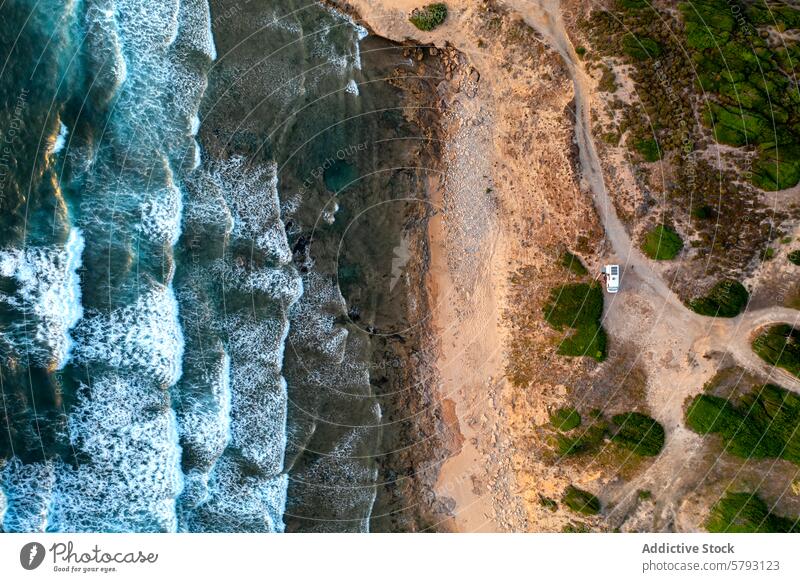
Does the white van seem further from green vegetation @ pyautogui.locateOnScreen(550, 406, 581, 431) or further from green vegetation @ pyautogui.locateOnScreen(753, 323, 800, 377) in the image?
green vegetation @ pyautogui.locateOnScreen(753, 323, 800, 377)

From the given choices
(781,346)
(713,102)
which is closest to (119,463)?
(781,346)

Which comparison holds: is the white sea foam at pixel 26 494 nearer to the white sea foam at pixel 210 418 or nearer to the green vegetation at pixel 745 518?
the white sea foam at pixel 210 418

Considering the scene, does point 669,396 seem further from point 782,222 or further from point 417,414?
point 417,414

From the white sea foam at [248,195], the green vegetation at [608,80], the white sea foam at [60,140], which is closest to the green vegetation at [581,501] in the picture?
the white sea foam at [248,195]

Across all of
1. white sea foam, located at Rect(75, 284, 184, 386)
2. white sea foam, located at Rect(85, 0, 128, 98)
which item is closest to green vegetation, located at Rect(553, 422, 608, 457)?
white sea foam, located at Rect(75, 284, 184, 386)

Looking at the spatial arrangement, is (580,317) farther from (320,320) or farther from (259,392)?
(259,392)

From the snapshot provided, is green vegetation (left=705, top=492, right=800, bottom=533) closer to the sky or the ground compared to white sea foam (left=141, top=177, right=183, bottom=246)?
closer to the ground
